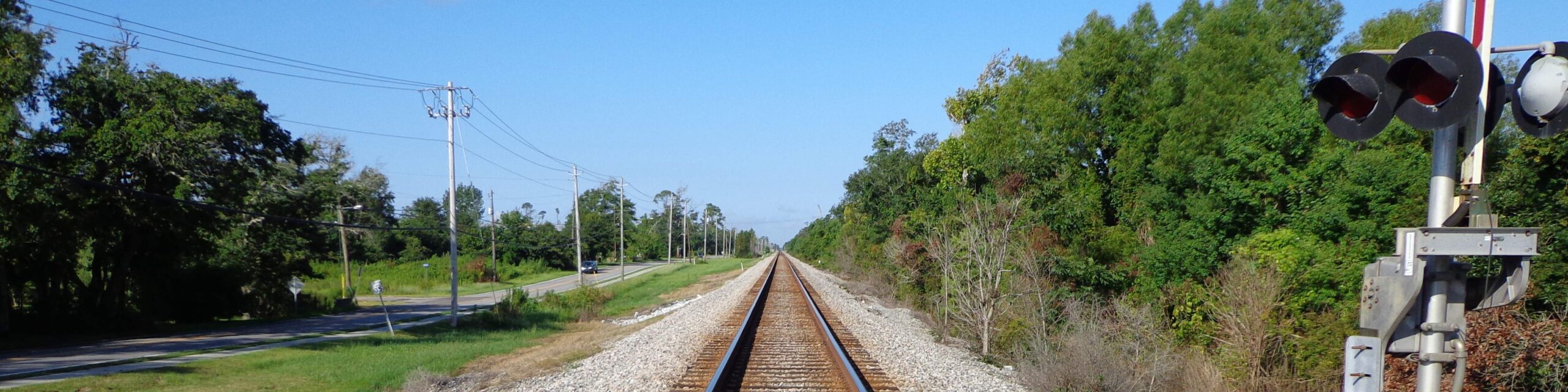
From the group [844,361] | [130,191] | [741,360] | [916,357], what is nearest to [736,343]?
[741,360]

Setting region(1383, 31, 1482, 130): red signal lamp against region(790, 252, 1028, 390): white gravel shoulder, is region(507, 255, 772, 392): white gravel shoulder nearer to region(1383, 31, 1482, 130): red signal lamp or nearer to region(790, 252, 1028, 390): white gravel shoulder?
region(790, 252, 1028, 390): white gravel shoulder

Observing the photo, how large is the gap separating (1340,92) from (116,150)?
27957mm

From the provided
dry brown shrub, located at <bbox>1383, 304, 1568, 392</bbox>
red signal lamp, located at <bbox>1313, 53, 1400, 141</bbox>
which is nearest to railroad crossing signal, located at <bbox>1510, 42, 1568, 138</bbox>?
red signal lamp, located at <bbox>1313, 53, 1400, 141</bbox>

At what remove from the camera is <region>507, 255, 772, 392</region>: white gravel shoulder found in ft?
36.4

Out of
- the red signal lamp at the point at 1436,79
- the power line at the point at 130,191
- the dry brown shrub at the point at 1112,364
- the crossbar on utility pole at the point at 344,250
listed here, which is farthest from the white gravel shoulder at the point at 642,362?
the crossbar on utility pole at the point at 344,250

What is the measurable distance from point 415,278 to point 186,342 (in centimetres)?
4059

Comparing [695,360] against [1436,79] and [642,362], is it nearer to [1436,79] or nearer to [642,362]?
[642,362]

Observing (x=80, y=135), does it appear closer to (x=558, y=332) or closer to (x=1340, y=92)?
(x=558, y=332)

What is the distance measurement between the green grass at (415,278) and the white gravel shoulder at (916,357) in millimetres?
35890

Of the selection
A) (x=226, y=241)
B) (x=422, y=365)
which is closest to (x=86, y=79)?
(x=226, y=241)

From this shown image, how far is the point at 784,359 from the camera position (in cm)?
1332

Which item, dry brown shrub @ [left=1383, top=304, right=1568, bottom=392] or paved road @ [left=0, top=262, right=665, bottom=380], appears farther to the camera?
paved road @ [left=0, top=262, right=665, bottom=380]

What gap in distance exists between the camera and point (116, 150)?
76.0 feet

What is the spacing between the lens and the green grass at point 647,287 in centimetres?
3691
